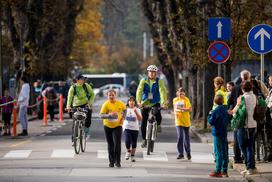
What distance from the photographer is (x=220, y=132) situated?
1711 cm

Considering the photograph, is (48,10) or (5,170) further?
(48,10)

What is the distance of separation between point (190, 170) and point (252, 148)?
5.26 ft

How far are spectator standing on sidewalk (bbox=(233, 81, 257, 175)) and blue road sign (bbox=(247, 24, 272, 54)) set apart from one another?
2520mm

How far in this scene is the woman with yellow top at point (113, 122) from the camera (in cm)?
1877

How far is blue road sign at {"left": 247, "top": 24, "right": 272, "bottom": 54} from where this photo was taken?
1948 centimetres

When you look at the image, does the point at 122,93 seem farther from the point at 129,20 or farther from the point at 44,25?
the point at 44,25

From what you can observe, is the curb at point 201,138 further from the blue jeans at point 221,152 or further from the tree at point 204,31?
the blue jeans at point 221,152

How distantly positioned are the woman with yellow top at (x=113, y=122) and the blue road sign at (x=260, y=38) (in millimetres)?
2773

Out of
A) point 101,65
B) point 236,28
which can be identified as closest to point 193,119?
point 236,28

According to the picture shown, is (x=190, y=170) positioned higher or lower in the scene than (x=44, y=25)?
lower

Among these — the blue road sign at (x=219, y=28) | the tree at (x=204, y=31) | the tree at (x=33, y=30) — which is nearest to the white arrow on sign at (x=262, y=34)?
the blue road sign at (x=219, y=28)

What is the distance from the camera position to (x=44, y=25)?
161ft

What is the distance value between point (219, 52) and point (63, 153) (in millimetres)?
6943

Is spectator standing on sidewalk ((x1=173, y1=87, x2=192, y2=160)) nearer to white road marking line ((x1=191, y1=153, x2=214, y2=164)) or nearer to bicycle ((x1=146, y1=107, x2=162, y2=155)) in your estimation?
white road marking line ((x1=191, y1=153, x2=214, y2=164))
